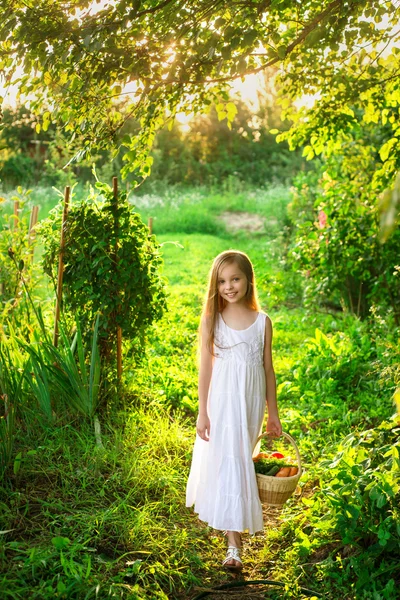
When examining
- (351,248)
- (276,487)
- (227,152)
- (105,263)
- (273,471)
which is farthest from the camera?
(227,152)

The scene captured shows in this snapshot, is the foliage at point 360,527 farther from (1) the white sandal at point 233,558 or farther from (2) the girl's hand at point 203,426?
(2) the girl's hand at point 203,426

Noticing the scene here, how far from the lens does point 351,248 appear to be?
7090 mm

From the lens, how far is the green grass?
3029 millimetres

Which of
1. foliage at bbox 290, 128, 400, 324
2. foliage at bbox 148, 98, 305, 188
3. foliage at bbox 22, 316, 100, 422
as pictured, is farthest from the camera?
foliage at bbox 148, 98, 305, 188

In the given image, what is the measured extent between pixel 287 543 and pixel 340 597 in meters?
0.69

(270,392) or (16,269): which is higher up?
(16,269)

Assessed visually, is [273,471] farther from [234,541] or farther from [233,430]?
[234,541]

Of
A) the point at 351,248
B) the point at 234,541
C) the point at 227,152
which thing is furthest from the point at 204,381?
the point at 227,152

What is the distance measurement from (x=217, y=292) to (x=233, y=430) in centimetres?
70

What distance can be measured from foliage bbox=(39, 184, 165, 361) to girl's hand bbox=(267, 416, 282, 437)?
1.57m

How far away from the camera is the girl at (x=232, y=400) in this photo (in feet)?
11.1

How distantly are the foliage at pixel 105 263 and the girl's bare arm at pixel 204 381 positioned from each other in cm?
128

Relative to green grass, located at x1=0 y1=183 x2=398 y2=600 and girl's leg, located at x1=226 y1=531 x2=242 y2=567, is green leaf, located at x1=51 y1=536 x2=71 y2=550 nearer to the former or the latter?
green grass, located at x1=0 y1=183 x2=398 y2=600

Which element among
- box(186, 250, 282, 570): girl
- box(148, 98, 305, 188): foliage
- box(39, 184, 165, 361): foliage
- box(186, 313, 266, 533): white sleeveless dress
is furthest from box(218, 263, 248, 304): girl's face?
box(148, 98, 305, 188): foliage
